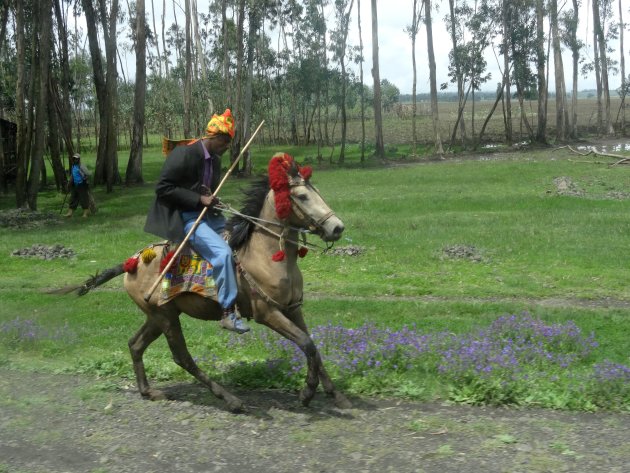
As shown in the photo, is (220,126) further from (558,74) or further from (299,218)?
(558,74)

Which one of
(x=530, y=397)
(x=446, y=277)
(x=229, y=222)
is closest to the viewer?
(x=530, y=397)

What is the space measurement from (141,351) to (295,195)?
8.58 feet

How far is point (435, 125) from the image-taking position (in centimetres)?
4453

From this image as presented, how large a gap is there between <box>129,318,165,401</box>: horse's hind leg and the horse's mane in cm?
139

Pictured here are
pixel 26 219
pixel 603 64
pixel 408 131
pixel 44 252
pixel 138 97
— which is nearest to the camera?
pixel 44 252

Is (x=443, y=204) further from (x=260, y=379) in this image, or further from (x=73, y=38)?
(x=73, y=38)

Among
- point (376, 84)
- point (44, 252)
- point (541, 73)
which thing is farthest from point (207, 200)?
point (541, 73)

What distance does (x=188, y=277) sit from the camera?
7523mm

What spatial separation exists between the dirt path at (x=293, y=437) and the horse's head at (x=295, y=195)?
6.04ft

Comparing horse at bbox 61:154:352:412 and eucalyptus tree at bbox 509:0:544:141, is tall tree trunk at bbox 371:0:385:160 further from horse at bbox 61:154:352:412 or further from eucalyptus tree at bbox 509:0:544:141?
horse at bbox 61:154:352:412

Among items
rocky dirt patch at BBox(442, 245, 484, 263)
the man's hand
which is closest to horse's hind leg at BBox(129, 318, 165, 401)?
the man's hand

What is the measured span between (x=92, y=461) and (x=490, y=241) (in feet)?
47.9

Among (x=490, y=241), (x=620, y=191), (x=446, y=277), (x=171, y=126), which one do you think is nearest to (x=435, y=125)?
(x=620, y=191)

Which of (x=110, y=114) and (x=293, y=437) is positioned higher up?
(x=110, y=114)
